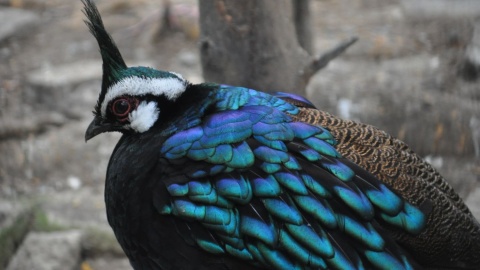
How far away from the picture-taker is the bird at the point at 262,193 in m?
2.21

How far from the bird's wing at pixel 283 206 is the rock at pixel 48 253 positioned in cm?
→ 156

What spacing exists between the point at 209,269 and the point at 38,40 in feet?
14.7

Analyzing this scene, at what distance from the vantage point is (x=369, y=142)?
240 centimetres

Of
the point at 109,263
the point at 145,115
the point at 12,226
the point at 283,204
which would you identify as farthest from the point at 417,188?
the point at 12,226

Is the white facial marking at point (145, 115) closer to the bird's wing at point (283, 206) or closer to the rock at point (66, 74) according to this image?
the bird's wing at point (283, 206)

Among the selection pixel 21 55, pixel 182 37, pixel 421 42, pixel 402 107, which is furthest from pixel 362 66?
pixel 21 55

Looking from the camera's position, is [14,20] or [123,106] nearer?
[123,106]

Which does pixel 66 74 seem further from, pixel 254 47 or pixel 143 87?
pixel 143 87

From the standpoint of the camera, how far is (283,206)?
2209 mm

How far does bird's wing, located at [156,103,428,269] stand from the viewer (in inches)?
86.6

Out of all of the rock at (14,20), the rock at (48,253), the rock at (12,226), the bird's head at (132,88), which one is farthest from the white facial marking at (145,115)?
the rock at (14,20)

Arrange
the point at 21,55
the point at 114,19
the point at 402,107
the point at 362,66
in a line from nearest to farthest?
the point at 402,107 < the point at 362,66 < the point at 21,55 < the point at 114,19

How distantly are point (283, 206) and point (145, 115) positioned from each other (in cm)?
55

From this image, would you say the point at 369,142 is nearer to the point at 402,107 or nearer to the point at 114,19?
the point at 402,107
